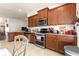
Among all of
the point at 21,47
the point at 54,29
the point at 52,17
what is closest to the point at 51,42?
the point at 54,29

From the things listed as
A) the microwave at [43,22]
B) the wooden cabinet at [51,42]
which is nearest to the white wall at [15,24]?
the wooden cabinet at [51,42]

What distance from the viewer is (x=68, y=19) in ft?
10.5

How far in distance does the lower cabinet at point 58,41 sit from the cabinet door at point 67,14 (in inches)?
20.5

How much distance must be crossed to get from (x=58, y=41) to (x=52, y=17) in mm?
1091

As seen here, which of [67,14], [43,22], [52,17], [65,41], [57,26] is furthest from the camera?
[43,22]

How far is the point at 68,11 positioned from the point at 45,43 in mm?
1456

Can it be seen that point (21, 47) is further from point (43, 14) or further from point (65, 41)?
point (43, 14)

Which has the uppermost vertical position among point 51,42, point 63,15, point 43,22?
point 63,15

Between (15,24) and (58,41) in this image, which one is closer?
(15,24)

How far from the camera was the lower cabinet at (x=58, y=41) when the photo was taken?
2888 millimetres

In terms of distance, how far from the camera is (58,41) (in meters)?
3.30

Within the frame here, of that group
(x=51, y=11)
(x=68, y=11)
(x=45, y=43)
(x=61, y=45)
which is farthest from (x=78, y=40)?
(x=51, y=11)

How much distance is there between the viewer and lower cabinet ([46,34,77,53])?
289 cm

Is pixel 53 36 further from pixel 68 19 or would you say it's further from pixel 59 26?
pixel 68 19
